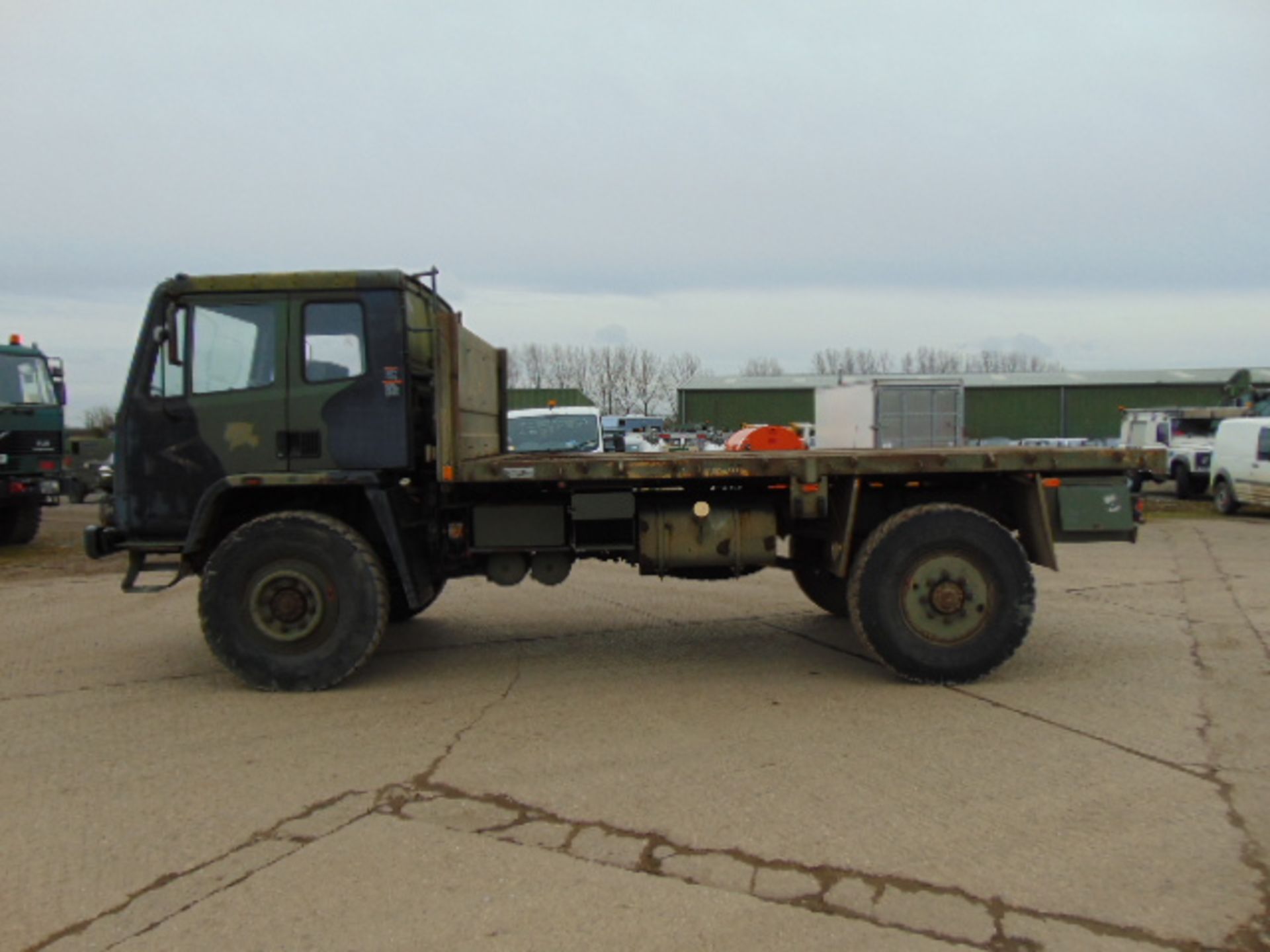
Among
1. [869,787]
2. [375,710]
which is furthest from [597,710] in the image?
[869,787]

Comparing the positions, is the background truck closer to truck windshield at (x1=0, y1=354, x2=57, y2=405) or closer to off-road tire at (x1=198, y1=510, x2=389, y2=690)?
off-road tire at (x1=198, y1=510, x2=389, y2=690)

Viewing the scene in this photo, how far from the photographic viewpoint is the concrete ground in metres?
3.52

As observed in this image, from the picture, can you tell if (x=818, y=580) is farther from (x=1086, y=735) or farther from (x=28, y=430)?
(x=28, y=430)

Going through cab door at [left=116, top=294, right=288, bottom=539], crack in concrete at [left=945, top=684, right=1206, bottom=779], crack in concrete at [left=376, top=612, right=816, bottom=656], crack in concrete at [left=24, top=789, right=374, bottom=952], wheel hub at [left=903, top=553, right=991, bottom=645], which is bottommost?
crack in concrete at [left=24, top=789, right=374, bottom=952]

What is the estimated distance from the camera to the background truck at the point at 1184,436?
22.7 m

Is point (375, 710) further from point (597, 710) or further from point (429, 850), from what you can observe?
point (429, 850)

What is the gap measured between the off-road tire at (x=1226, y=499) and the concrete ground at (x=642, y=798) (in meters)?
12.9

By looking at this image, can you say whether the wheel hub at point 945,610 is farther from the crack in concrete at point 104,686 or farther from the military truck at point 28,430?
the military truck at point 28,430

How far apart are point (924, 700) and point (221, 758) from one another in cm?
400

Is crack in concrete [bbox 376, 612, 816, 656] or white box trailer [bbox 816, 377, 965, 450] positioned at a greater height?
white box trailer [bbox 816, 377, 965, 450]

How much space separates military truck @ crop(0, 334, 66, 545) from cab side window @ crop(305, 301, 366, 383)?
33.0 ft

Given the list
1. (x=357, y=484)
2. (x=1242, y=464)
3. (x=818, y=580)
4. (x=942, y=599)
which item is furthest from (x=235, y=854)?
(x=1242, y=464)

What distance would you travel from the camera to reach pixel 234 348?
21.2 feet

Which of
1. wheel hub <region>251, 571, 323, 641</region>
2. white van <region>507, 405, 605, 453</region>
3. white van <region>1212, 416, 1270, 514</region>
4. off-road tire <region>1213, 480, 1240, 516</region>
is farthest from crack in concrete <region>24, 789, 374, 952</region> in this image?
off-road tire <region>1213, 480, 1240, 516</region>
